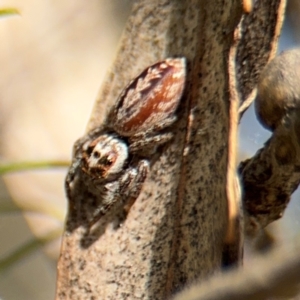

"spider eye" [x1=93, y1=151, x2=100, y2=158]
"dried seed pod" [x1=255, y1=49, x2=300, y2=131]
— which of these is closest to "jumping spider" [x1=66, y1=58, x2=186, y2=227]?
"spider eye" [x1=93, y1=151, x2=100, y2=158]

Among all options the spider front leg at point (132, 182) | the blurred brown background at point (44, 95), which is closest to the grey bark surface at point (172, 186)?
the spider front leg at point (132, 182)

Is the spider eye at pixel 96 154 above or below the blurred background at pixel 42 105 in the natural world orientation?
below

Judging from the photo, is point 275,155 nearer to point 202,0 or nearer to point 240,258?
point 240,258

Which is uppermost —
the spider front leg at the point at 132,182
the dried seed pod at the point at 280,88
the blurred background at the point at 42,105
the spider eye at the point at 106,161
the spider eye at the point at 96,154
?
the blurred background at the point at 42,105

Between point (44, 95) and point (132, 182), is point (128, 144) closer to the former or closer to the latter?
point (132, 182)

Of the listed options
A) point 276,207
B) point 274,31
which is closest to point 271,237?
point 276,207

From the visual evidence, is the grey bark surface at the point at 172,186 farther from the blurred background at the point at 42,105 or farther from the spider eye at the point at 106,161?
the blurred background at the point at 42,105
